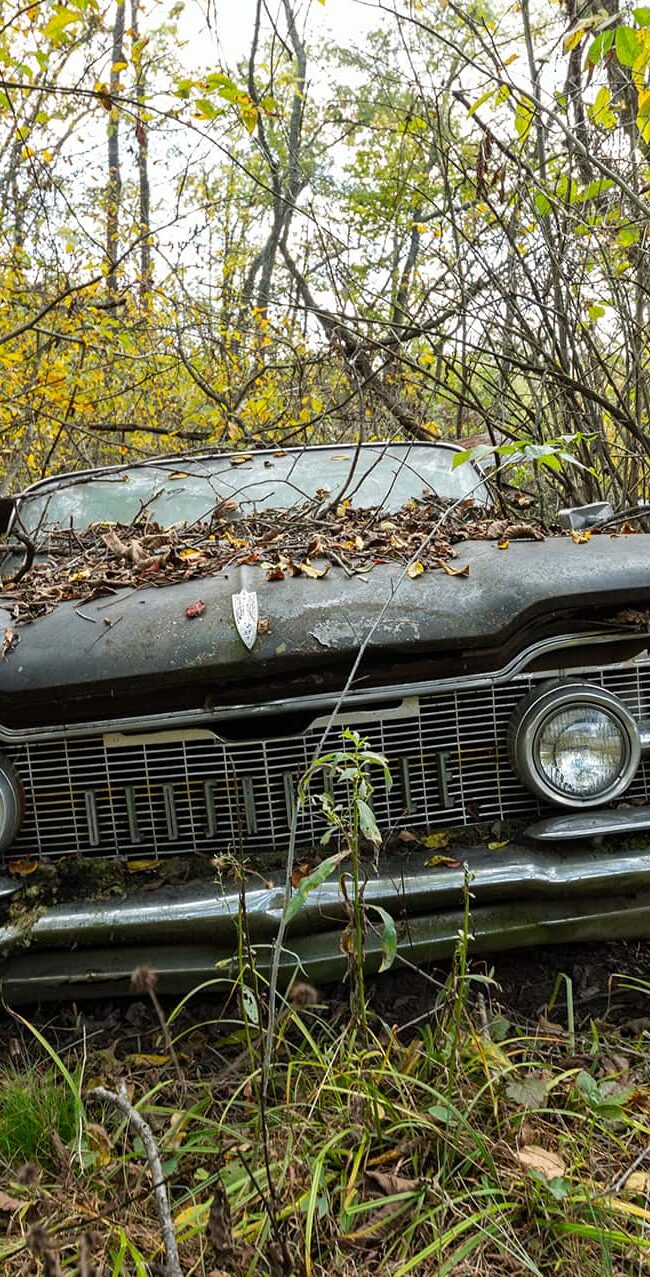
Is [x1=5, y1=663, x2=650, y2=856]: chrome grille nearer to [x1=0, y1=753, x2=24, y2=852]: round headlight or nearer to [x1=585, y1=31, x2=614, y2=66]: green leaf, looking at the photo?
[x1=0, y1=753, x2=24, y2=852]: round headlight

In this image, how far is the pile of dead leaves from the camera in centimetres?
223

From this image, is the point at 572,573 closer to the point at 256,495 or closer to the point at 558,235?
the point at 256,495

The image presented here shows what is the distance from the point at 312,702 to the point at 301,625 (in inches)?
7.0

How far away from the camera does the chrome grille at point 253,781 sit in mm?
2023

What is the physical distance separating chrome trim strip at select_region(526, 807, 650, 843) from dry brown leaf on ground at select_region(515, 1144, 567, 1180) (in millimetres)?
625

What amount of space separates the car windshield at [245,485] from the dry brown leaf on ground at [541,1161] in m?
2.30

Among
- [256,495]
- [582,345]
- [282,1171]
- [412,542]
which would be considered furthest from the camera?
[582,345]

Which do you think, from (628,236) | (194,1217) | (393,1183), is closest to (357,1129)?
(393,1183)

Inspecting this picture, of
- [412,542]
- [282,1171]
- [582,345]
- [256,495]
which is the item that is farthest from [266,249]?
[282,1171]

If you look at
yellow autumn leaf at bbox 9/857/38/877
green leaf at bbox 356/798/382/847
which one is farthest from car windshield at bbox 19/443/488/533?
green leaf at bbox 356/798/382/847

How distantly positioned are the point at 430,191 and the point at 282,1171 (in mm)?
6843

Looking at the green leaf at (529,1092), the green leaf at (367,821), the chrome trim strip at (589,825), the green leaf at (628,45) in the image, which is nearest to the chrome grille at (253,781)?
the chrome trim strip at (589,825)

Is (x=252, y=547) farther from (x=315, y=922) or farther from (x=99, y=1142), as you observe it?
(x=99, y=1142)

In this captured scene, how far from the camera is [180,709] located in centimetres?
195
